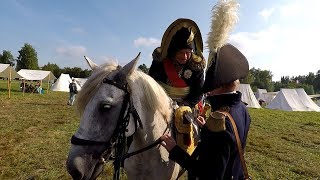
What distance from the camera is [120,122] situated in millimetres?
2602

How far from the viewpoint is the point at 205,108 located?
4555 millimetres

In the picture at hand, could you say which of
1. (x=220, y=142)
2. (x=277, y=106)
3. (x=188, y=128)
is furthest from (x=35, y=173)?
(x=277, y=106)

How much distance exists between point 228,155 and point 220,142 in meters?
0.12

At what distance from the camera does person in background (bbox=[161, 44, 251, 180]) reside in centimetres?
219

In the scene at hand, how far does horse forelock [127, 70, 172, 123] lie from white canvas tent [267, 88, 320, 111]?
33602mm

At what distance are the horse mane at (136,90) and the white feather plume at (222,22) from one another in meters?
0.76

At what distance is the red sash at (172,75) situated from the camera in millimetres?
3939

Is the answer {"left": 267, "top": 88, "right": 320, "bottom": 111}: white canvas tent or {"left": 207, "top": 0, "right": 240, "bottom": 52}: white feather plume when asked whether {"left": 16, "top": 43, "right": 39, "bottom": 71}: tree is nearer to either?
{"left": 267, "top": 88, "right": 320, "bottom": 111}: white canvas tent

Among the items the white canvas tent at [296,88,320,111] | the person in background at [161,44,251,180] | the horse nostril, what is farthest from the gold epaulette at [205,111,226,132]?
the white canvas tent at [296,88,320,111]

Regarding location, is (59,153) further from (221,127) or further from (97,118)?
(221,127)

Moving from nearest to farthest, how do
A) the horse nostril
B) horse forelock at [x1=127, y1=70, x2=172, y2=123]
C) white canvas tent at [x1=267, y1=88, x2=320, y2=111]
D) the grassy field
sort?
the horse nostril, horse forelock at [x1=127, y1=70, x2=172, y2=123], the grassy field, white canvas tent at [x1=267, y1=88, x2=320, y2=111]

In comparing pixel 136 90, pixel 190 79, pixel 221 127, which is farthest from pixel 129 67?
pixel 190 79

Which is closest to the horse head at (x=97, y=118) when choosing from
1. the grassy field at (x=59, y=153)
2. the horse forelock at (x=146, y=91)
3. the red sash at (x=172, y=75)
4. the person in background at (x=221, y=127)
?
the horse forelock at (x=146, y=91)

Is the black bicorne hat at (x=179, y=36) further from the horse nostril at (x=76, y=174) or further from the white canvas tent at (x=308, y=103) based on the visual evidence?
the white canvas tent at (x=308, y=103)
